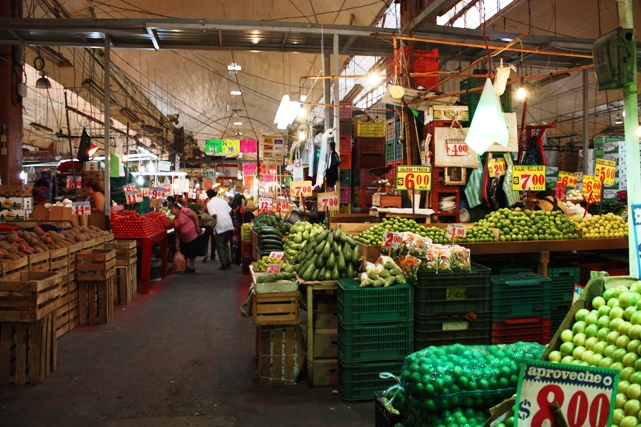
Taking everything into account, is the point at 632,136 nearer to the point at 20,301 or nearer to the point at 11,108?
the point at 20,301

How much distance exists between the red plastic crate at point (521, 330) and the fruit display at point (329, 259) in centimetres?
154

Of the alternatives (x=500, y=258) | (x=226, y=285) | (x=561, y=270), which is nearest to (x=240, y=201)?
(x=226, y=285)

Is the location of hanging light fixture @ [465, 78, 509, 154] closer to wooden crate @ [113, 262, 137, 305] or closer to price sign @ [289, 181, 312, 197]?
price sign @ [289, 181, 312, 197]

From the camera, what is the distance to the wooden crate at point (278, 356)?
479 cm

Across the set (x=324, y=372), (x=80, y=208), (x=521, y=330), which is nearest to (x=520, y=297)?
(x=521, y=330)

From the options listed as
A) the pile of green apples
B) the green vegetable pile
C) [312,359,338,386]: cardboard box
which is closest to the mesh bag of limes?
the green vegetable pile

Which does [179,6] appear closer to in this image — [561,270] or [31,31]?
[31,31]

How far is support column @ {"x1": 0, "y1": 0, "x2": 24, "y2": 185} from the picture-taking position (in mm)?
11156

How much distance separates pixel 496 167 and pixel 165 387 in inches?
241

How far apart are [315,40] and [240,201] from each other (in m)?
6.47

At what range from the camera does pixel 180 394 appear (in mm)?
4543

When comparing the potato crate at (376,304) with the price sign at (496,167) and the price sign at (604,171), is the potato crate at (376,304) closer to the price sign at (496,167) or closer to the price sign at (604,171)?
the price sign at (496,167)

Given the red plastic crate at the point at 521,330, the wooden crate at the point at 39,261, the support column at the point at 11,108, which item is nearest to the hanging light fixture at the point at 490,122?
the red plastic crate at the point at 521,330

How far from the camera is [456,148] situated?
7547 millimetres
